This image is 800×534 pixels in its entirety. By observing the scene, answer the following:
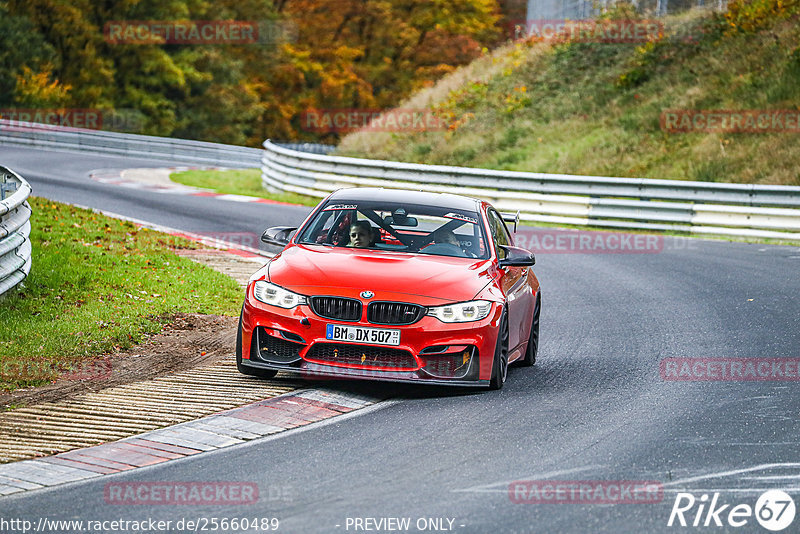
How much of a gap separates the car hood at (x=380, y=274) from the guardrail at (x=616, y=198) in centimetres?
1417

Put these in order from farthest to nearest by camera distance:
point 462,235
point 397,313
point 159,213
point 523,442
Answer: point 159,213 → point 462,235 → point 397,313 → point 523,442

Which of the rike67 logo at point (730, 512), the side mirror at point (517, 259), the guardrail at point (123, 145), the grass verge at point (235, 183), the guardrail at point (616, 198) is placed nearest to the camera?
the rike67 logo at point (730, 512)

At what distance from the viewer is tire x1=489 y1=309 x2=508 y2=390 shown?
8539mm

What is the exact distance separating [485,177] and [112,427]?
18.0m

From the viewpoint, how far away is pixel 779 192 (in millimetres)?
21750

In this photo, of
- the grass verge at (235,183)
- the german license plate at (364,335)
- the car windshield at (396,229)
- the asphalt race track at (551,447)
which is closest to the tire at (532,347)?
the asphalt race track at (551,447)

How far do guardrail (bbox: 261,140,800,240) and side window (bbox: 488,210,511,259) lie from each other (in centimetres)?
1241

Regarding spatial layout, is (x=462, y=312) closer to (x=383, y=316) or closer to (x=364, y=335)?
(x=383, y=316)

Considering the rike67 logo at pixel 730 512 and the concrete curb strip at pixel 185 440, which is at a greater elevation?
the rike67 logo at pixel 730 512

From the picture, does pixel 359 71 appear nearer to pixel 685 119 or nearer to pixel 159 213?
pixel 685 119

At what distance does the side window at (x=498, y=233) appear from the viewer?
31.9ft

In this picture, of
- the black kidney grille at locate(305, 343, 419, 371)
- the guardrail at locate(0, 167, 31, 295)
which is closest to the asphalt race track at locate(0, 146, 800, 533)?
the black kidney grille at locate(305, 343, 419, 371)

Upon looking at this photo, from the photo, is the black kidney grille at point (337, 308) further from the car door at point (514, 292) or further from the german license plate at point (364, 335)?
the car door at point (514, 292)

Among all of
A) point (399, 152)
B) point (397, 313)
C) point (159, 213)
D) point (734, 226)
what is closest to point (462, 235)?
point (397, 313)
